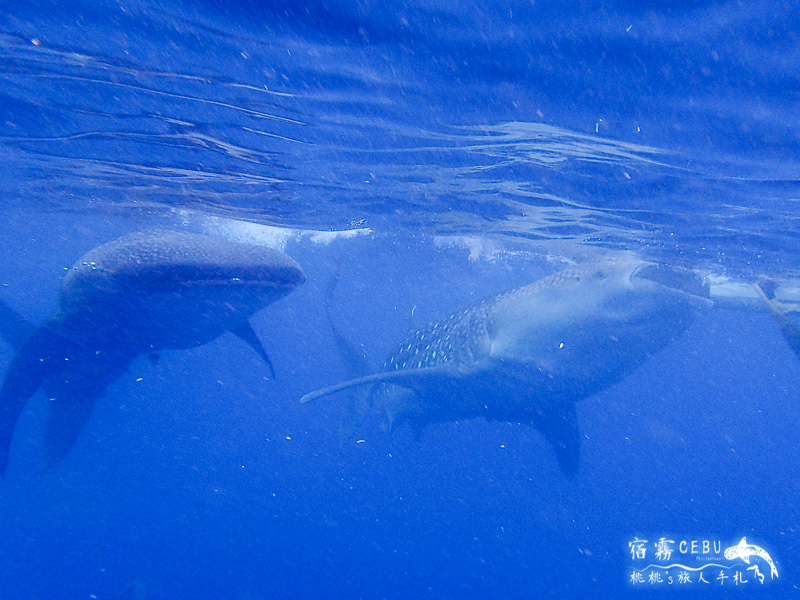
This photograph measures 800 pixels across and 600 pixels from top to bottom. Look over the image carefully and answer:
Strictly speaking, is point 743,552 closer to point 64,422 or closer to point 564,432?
point 564,432

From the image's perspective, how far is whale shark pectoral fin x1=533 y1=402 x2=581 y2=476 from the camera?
11.3 meters

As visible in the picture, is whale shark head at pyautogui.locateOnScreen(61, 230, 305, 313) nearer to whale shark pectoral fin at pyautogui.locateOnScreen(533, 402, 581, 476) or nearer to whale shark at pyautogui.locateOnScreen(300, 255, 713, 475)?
whale shark at pyautogui.locateOnScreen(300, 255, 713, 475)

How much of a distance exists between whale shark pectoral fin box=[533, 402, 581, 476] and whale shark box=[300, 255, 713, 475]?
0.14 meters

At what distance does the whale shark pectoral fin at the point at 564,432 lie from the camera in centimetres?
1134

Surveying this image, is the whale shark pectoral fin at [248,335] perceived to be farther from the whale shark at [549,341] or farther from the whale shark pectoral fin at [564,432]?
the whale shark pectoral fin at [564,432]

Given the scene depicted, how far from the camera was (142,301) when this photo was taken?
552 cm

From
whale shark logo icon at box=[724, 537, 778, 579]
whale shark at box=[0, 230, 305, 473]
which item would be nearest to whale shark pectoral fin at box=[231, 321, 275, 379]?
whale shark at box=[0, 230, 305, 473]

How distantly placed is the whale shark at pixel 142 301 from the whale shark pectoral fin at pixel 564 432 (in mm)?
7214

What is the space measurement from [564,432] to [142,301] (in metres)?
9.23

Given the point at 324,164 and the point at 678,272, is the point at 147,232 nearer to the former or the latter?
the point at 324,164

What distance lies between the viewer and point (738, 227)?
1345 cm

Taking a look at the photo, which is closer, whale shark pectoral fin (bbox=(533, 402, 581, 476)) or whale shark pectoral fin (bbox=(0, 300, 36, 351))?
whale shark pectoral fin (bbox=(0, 300, 36, 351))

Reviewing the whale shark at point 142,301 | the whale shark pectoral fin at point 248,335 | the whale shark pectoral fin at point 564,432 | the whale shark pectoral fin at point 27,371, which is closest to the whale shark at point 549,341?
the whale shark pectoral fin at point 564,432

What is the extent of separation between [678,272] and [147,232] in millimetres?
9315
